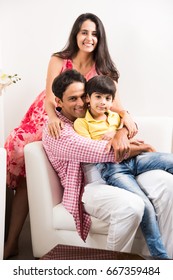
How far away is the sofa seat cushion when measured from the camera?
1.67 metres

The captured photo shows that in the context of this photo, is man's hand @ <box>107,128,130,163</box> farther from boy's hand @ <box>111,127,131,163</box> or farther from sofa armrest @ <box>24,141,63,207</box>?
sofa armrest @ <box>24,141,63,207</box>

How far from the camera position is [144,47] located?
1.95 meters

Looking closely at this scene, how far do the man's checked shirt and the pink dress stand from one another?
0.19 metres

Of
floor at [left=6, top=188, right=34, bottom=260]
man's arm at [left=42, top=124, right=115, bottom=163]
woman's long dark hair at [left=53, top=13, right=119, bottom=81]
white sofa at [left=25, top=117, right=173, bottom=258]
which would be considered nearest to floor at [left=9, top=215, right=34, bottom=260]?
floor at [left=6, top=188, right=34, bottom=260]

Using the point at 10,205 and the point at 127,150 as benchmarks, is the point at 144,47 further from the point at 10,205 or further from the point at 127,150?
the point at 10,205

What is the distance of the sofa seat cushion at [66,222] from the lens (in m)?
1.67

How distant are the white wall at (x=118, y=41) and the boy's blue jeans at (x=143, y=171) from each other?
13.6 inches

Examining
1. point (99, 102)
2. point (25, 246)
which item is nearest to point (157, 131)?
point (99, 102)

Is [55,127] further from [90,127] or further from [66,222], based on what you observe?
[66,222]

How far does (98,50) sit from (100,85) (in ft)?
0.74

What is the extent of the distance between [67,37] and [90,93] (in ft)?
1.17

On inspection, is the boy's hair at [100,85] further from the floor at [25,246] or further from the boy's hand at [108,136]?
the floor at [25,246]
